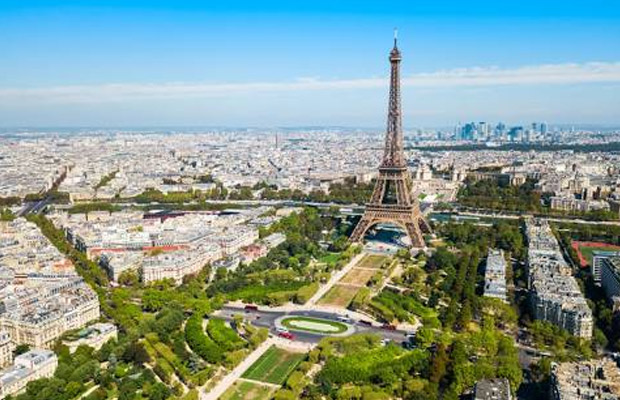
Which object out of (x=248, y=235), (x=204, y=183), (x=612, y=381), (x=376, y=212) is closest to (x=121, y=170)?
(x=204, y=183)

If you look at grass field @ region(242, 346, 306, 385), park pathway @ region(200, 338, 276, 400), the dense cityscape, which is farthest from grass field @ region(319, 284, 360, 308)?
grass field @ region(242, 346, 306, 385)

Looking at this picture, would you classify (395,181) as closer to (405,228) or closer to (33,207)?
(405,228)

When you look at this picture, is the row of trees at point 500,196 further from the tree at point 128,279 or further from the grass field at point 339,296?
the tree at point 128,279

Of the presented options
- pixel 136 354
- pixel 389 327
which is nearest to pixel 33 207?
pixel 136 354

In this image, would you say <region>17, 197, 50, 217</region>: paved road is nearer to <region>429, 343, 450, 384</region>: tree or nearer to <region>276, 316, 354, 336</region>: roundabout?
<region>276, 316, 354, 336</region>: roundabout

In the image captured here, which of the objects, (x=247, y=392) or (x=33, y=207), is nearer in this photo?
(x=247, y=392)

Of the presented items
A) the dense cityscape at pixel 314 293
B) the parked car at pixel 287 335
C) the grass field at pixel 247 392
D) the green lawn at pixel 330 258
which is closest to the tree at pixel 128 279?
the dense cityscape at pixel 314 293
